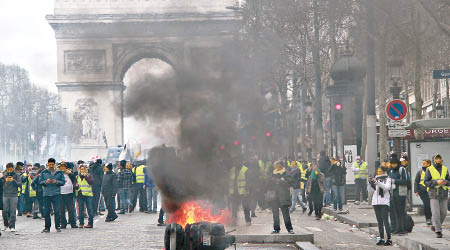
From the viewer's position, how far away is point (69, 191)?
23.8 metres

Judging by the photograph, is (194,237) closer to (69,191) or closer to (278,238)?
(278,238)

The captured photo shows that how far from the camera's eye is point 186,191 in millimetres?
15539

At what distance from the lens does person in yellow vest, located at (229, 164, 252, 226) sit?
819 inches

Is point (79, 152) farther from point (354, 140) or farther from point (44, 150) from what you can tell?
point (354, 140)

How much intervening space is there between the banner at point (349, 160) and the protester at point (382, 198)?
15668 millimetres

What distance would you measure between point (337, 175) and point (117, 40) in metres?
8.81

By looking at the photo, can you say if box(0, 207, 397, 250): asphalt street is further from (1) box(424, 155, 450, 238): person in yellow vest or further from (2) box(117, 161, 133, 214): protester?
(2) box(117, 161, 133, 214): protester

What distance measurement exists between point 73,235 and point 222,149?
528 cm

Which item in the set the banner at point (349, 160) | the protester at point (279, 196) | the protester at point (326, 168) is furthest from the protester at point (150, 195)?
the protester at point (279, 196)

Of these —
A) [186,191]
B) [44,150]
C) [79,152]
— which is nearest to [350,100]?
[186,191]

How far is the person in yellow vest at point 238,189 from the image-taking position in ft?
68.2

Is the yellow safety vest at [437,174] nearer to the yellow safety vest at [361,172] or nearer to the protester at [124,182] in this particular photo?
the protester at [124,182]

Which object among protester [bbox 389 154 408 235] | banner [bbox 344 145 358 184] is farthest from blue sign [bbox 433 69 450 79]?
banner [bbox 344 145 358 184]

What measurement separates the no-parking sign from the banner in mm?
11269
